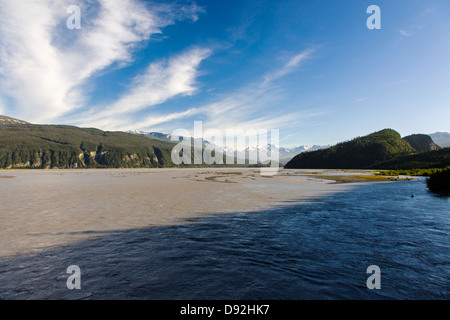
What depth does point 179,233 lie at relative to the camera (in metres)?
15.9

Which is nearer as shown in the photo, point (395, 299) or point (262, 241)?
point (395, 299)

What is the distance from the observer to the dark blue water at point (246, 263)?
328 inches

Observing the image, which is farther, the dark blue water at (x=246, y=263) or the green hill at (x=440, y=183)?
the green hill at (x=440, y=183)

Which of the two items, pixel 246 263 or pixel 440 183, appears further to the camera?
pixel 440 183

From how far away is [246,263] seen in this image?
35.7ft

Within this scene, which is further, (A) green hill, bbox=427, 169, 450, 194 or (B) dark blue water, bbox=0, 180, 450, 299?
(A) green hill, bbox=427, 169, 450, 194

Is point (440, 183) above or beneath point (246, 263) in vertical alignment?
above

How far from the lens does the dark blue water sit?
8.33 meters

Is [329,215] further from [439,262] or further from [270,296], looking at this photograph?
[270,296]
